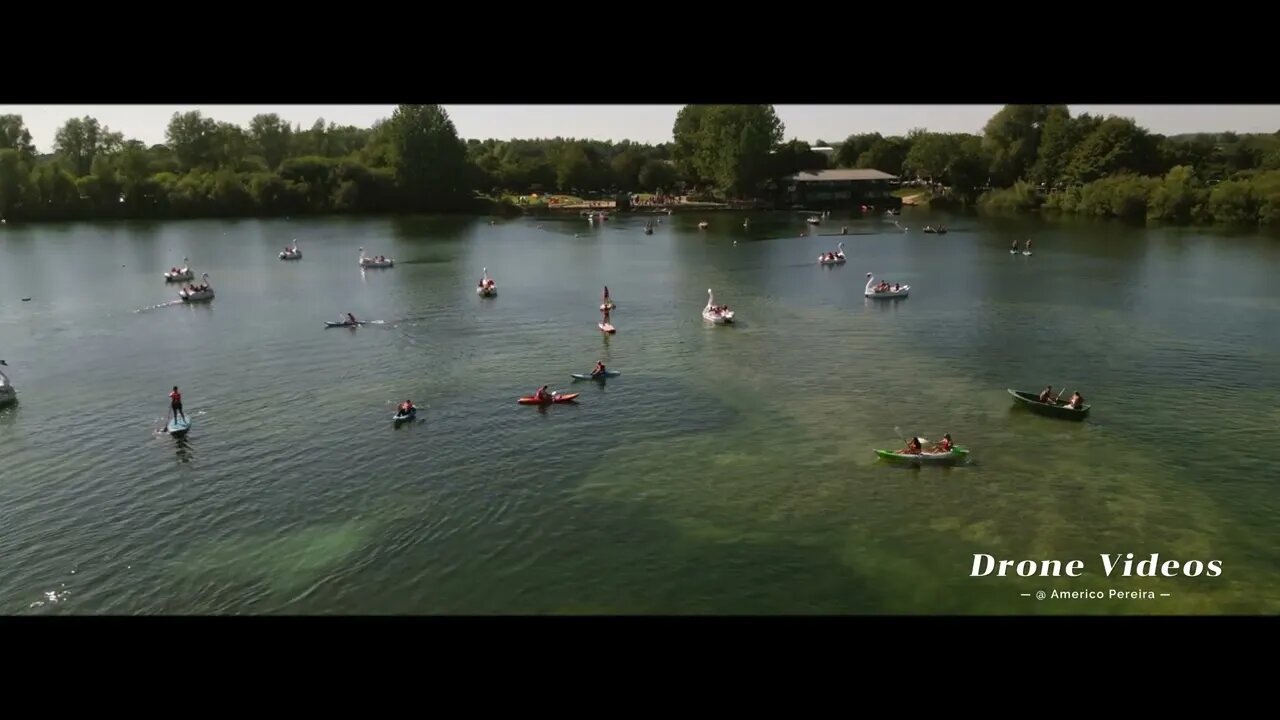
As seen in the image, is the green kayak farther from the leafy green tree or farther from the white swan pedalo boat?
the leafy green tree

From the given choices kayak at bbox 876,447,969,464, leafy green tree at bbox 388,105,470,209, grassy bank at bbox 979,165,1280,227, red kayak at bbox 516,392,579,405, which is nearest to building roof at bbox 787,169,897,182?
grassy bank at bbox 979,165,1280,227

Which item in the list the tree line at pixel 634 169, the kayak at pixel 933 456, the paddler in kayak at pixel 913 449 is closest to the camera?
the kayak at pixel 933 456

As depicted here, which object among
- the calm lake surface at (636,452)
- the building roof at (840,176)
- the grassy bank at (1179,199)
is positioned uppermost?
the building roof at (840,176)

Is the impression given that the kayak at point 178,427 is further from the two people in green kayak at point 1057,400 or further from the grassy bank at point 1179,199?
the grassy bank at point 1179,199

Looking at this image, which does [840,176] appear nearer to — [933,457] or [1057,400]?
[1057,400]

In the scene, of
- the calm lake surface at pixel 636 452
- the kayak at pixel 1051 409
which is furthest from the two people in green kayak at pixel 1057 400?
the calm lake surface at pixel 636 452
